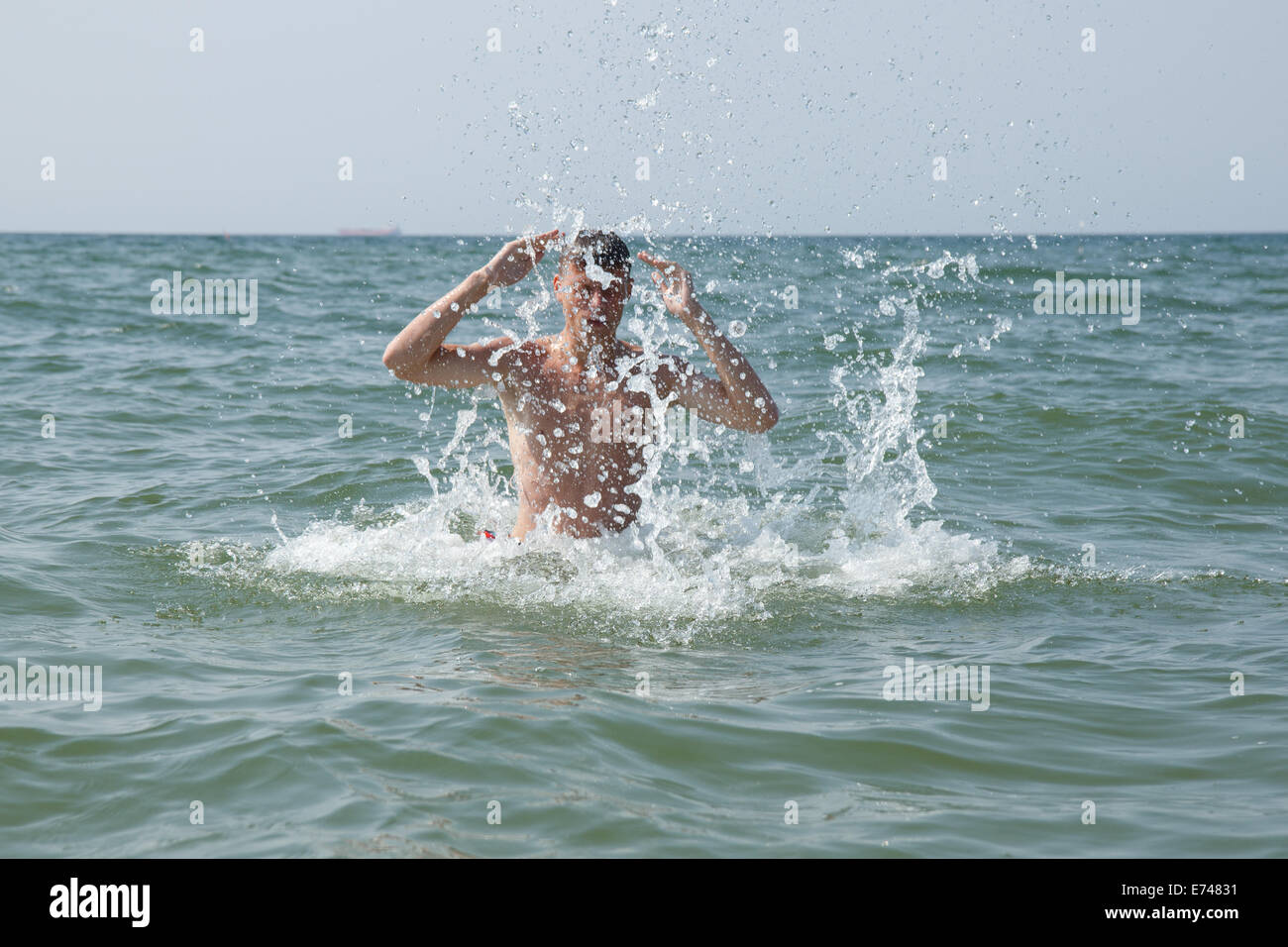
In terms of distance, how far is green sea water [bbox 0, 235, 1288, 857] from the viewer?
11.6 ft

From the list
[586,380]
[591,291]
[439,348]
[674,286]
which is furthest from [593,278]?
[439,348]

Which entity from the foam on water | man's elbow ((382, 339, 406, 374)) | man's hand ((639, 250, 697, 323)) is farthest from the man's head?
man's elbow ((382, 339, 406, 374))

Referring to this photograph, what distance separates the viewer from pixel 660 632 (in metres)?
5.17

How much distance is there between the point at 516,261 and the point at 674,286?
726 millimetres

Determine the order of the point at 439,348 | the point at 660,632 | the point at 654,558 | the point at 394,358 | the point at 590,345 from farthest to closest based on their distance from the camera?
1. the point at 654,558
2. the point at 590,345
3. the point at 439,348
4. the point at 394,358
5. the point at 660,632

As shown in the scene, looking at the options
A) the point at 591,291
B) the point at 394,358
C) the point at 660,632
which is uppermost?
the point at 591,291

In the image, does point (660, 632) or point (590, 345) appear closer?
point (660, 632)

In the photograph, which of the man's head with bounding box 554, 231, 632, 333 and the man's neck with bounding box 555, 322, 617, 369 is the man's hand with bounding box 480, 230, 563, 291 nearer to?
the man's head with bounding box 554, 231, 632, 333

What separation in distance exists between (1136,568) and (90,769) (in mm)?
5103

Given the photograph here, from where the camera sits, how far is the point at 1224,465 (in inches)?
350

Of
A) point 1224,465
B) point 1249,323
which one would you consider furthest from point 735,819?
point 1249,323

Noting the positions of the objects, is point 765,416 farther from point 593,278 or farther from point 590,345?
point 593,278

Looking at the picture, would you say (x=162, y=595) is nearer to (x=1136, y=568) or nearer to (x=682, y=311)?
(x=682, y=311)

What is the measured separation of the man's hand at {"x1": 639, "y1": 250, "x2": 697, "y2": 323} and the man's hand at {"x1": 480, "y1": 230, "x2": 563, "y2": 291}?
448 millimetres
